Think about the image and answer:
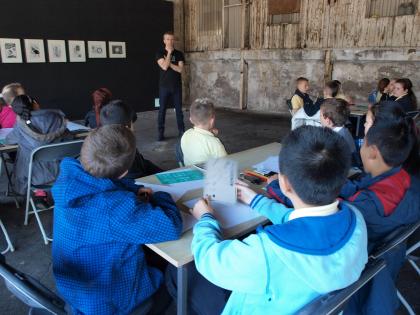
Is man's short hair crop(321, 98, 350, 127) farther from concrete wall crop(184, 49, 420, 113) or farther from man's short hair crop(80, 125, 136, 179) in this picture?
concrete wall crop(184, 49, 420, 113)

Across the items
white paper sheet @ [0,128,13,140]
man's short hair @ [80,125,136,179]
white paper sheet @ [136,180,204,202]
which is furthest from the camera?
white paper sheet @ [0,128,13,140]

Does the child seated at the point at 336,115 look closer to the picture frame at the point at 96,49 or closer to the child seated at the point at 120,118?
the child seated at the point at 120,118

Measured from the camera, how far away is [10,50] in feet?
22.4

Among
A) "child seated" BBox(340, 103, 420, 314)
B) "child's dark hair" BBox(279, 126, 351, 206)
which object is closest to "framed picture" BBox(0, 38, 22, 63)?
"child seated" BBox(340, 103, 420, 314)

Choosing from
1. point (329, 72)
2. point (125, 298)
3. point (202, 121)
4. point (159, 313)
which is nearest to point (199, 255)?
point (125, 298)

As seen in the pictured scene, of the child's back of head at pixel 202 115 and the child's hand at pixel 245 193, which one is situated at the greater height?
the child's back of head at pixel 202 115

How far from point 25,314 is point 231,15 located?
886cm

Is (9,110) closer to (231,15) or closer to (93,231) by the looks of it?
(93,231)

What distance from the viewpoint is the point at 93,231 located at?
1.26m

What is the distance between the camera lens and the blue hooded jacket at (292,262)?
884 mm

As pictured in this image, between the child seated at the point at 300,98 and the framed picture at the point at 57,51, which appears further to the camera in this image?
the framed picture at the point at 57,51

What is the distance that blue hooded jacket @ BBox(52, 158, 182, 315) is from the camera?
1.23 m

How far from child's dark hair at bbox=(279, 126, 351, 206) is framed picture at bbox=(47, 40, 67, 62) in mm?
7585

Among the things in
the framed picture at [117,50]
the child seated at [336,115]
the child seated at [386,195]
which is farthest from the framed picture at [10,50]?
the child seated at [386,195]
